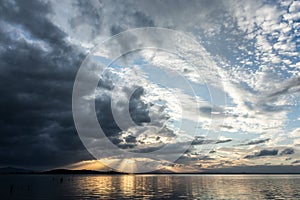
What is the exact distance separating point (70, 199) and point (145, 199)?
22.6 metres

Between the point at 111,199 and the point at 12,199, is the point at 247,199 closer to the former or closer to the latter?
the point at 111,199

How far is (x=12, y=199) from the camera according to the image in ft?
267

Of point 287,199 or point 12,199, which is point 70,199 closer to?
point 12,199

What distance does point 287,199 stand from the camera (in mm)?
81562

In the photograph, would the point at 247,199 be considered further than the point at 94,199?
Yes

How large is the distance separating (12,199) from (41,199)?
8.71 m

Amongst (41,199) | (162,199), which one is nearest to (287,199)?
(162,199)

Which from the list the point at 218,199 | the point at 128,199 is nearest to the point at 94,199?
the point at 128,199

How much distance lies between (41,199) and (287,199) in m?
75.8

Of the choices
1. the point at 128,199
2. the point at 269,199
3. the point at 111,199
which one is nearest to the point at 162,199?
the point at 128,199

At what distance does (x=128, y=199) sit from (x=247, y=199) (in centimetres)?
3702

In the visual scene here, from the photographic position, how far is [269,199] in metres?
82.8

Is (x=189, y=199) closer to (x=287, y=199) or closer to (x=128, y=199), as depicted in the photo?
(x=128, y=199)

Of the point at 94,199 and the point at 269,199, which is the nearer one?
the point at 94,199
